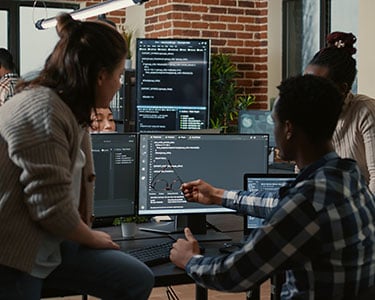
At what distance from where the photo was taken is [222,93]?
24.1 feet

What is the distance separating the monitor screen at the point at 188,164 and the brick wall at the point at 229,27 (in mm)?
4341

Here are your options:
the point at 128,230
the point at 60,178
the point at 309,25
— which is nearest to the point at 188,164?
the point at 128,230

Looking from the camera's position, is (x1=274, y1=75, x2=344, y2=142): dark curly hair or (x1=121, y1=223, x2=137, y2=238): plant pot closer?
(x1=274, y1=75, x2=344, y2=142): dark curly hair

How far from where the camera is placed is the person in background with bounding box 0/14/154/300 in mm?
1928

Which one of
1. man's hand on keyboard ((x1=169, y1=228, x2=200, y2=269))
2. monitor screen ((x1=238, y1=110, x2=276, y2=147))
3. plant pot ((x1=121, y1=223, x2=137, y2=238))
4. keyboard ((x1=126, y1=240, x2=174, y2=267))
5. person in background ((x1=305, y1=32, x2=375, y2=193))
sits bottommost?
keyboard ((x1=126, y1=240, x2=174, y2=267))

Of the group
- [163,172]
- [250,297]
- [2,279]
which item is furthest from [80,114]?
[250,297]

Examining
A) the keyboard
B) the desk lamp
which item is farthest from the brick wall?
the keyboard

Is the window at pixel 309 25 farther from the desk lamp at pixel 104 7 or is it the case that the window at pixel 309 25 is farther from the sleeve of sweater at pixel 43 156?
the sleeve of sweater at pixel 43 156

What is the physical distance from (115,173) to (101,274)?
34.2 inches

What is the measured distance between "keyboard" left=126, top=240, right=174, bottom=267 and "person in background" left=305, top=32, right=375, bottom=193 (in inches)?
34.5

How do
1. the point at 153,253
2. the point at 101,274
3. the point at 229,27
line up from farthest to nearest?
the point at 229,27 < the point at 153,253 < the point at 101,274

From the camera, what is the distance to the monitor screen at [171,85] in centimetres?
674

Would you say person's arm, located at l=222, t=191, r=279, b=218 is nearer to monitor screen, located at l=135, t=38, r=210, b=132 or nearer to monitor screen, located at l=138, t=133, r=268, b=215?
monitor screen, located at l=138, t=133, r=268, b=215

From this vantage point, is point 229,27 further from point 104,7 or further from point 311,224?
point 311,224
